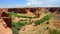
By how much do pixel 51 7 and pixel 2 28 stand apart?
2.26 feet

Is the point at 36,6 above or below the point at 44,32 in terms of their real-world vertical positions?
above

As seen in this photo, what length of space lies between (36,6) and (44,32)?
1.13ft

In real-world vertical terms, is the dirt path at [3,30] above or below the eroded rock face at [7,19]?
below

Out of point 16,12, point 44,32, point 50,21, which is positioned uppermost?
point 16,12

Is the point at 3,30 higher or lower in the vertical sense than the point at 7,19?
lower

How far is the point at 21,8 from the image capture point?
6.30 ft

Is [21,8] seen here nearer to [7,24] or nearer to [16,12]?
[16,12]

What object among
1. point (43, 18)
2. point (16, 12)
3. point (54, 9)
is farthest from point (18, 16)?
point (54, 9)

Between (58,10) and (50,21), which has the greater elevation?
(58,10)

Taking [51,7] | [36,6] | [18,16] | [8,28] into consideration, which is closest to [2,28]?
[8,28]

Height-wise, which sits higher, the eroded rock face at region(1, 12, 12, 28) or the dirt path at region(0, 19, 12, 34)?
the eroded rock face at region(1, 12, 12, 28)

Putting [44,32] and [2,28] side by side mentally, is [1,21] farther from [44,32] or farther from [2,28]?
[44,32]

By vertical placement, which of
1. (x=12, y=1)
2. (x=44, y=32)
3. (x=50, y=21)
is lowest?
(x=44, y=32)

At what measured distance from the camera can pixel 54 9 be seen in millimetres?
1868
